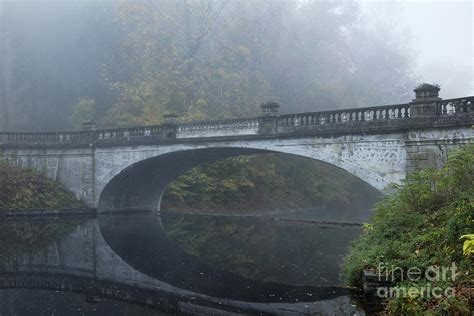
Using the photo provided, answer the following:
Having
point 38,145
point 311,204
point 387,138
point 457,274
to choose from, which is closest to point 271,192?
point 311,204

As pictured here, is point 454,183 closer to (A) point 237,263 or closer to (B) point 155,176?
(A) point 237,263

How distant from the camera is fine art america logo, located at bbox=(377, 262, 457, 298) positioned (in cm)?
584

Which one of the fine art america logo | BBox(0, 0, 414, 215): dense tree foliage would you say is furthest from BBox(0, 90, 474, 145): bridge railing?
the fine art america logo

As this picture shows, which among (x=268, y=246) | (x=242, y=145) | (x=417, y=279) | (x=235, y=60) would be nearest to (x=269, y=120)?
(x=242, y=145)

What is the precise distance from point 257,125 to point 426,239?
407 inches

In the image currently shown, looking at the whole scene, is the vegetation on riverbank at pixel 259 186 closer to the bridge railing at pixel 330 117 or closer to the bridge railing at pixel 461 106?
the bridge railing at pixel 330 117

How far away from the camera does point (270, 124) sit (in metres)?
16.6

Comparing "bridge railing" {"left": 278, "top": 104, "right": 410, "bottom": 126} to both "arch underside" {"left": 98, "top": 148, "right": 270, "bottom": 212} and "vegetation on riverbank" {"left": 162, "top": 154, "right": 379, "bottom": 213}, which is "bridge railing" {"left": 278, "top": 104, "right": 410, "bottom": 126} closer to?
"arch underside" {"left": 98, "top": 148, "right": 270, "bottom": 212}

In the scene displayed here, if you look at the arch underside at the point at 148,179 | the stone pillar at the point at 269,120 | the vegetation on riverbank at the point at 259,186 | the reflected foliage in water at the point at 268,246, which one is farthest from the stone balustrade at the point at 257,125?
the vegetation on riverbank at the point at 259,186

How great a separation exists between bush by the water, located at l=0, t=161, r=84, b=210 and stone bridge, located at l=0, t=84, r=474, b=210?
665mm

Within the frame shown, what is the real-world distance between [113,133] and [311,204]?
50.3 ft

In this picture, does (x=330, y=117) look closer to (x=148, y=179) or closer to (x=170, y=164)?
(x=170, y=164)

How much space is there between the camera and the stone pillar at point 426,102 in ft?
41.5

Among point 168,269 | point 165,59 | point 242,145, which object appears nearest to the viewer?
point 168,269
